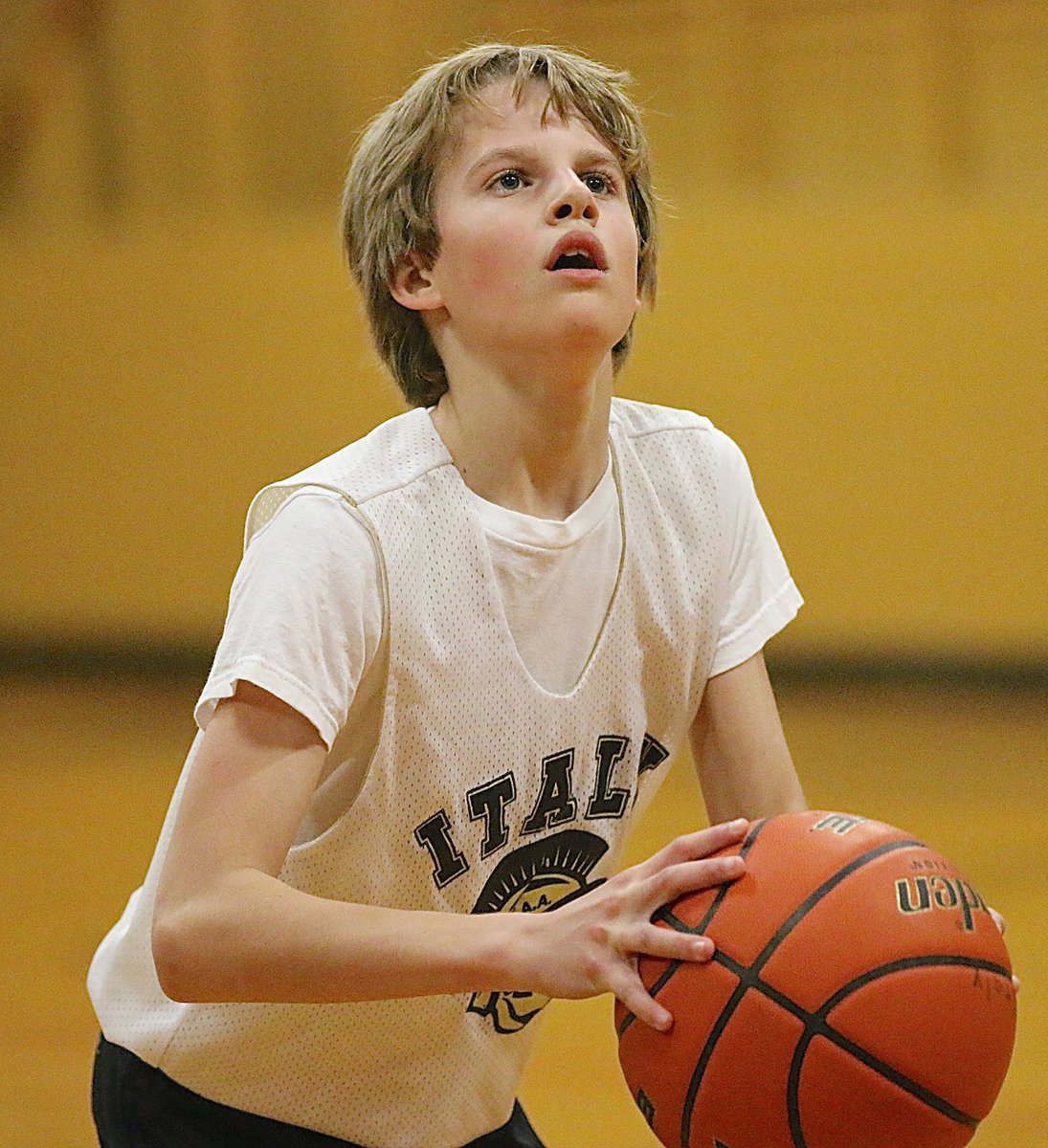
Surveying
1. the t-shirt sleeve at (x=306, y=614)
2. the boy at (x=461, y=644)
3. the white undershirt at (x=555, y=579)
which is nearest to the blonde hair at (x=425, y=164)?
the boy at (x=461, y=644)

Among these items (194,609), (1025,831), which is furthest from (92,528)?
(1025,831)

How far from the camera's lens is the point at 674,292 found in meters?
6.73

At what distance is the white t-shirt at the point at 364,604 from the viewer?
66.4 inches

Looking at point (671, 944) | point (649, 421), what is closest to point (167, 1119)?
point (671, 944)

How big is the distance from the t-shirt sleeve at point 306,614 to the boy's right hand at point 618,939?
328 mm

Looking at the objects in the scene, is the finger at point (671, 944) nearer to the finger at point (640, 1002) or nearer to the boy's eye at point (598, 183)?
the finger at point (640, 1002)

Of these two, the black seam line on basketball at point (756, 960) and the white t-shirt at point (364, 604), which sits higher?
the white t-shirt at point (364, 604)

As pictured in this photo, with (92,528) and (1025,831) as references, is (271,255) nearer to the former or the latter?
(92,528)

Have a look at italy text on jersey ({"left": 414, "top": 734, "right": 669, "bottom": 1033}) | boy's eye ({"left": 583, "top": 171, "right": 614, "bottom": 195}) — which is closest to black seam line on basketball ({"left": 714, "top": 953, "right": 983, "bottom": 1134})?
italy text on jersey ({"left": 414, "top": 734, "right": 669, "bottom": 1033})

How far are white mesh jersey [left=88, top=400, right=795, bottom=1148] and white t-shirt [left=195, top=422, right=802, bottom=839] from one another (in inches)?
0.9

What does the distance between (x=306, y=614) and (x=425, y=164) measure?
641 mm

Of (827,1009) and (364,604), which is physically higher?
→ (364,604)

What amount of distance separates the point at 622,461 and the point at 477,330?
27cm

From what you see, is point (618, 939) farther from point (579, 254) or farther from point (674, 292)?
point (674, 292)
